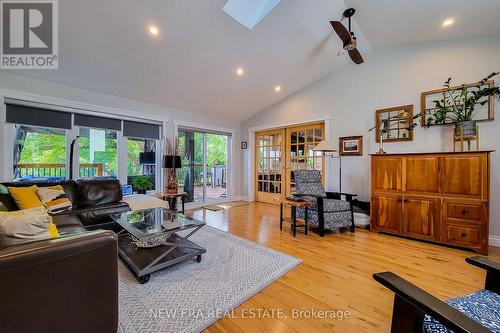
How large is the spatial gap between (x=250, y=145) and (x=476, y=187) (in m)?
4.49

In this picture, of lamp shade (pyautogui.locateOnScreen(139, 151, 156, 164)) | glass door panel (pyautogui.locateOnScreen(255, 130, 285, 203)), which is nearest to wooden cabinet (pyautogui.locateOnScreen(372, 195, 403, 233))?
glass door panel (pyautogui.locateOnScreen(255, 130, 285, 203))

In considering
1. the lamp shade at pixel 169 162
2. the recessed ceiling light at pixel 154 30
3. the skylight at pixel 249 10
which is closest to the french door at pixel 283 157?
the lamp shade at pixel 169 162

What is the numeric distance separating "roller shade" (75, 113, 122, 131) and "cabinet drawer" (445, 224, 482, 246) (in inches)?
219

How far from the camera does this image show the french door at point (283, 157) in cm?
489

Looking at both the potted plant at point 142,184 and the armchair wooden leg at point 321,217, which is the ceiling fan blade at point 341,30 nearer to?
the armchair wooden leg at point 321,217

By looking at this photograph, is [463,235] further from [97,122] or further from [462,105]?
[97,122]

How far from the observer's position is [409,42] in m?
3.47

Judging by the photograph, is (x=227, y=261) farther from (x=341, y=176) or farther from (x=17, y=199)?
(x=341, y=176)

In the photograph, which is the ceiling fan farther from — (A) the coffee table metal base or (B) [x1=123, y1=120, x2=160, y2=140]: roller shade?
(B) [x1=123, y1=120, x2=160, y2=140]: roller shade

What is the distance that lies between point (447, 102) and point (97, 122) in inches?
229

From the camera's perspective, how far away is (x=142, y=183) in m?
4.29

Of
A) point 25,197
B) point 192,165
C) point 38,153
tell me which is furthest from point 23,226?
point 192,165

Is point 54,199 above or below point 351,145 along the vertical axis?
below

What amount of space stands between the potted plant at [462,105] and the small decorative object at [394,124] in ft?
0.87
